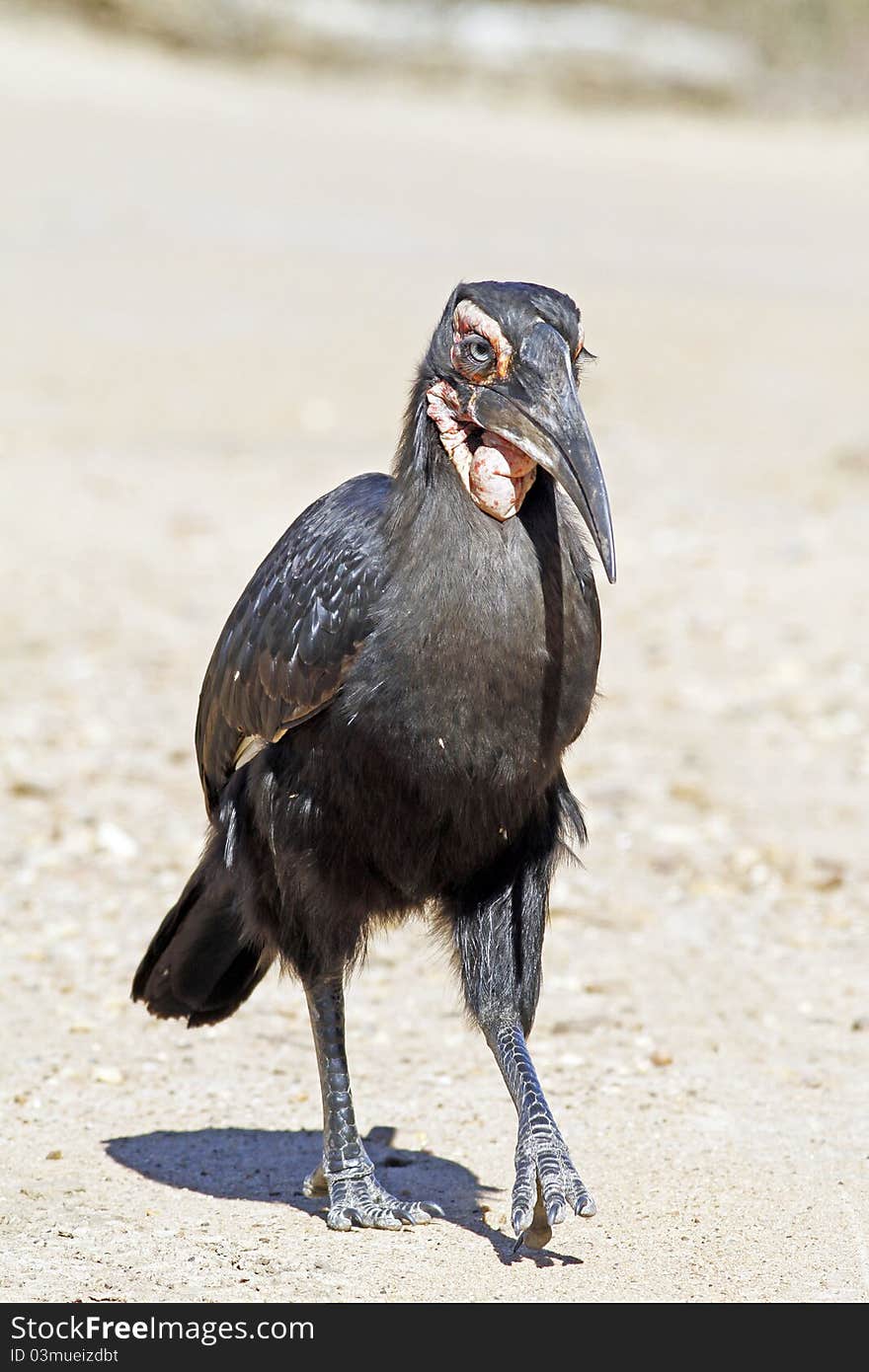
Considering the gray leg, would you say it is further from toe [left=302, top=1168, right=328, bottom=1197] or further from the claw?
toe [left=302, top=1168, right=328, bottom=1197]

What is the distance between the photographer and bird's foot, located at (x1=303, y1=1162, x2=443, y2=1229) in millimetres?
4652

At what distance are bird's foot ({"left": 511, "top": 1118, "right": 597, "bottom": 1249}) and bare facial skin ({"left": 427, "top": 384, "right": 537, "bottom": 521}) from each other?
1.43m

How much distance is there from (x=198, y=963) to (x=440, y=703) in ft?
4.74

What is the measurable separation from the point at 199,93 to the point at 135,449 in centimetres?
1201

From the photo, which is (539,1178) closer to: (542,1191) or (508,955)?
(542,1191)

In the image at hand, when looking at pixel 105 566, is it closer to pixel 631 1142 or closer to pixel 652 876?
pixel 652 876

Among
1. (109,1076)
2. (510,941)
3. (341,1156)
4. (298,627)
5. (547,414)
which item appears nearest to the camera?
(547,414)

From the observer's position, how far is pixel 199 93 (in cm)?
2377

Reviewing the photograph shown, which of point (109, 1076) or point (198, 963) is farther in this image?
point (109, 1076)

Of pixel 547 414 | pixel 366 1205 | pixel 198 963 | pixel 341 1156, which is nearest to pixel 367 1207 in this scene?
pixel 366 1205

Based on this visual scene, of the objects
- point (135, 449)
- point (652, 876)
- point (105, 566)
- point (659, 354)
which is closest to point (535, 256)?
point (659, 354)

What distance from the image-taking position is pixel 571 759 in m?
8.63

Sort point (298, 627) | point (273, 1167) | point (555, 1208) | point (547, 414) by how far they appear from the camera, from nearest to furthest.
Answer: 1. point (547, 414)
2. point (555, 1208)
3. point (298, 627)
4. point (273, 1167)

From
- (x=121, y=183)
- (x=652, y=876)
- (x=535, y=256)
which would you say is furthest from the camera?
(x=121, y=183)
